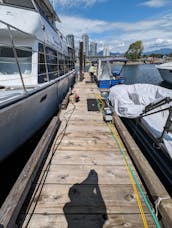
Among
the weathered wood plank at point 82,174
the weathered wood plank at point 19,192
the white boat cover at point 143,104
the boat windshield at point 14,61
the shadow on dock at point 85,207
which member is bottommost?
the shadow on dock at point 85,207

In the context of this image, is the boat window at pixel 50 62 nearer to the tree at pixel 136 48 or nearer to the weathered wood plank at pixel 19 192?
the weathered wood plank at pixel 19 192

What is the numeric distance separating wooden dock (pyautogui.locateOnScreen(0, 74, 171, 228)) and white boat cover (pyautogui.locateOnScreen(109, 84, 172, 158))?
940 millimetres

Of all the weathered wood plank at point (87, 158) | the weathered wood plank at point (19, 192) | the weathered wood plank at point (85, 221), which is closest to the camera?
the weathered wood plank at point (19, 192)

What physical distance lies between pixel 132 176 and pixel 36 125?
84.9 inches

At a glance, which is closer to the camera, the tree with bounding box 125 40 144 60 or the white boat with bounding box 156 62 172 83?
the white boat with bounding box 156 62 172 83

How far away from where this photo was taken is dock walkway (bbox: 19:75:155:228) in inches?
63.6

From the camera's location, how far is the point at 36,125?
10.9 ft

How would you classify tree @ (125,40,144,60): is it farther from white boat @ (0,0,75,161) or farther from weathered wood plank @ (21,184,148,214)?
weathered wood plank @ (21,184,148,214)

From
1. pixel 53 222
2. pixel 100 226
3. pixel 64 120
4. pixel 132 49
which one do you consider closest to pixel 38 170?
pixel 53 222

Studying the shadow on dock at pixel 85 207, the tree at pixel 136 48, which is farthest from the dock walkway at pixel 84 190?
the tree at pixel 136 48

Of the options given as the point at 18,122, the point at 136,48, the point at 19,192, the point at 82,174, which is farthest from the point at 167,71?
the point at 136,48

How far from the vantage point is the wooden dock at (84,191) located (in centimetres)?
161

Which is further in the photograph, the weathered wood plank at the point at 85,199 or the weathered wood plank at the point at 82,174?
the weathered wood plank at the point at 82,174

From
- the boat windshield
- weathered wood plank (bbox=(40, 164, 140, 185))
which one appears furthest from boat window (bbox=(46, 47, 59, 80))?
weathered wood plank (bbox=(40, 164, 140, 185))
